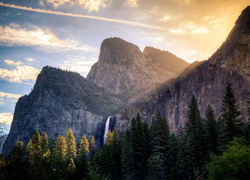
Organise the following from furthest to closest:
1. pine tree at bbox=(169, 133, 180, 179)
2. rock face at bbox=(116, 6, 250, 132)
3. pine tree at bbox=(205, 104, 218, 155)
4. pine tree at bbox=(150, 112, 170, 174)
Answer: rock face at bbox=(116, 6, 250, 132), pine tree at bbox=(150, 112, 170, 174), pine tree at bbox=(169, 133, 180, 179), pine tree at bbox=(205, 104, 218, 155)

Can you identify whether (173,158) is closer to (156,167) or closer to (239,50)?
(156,167)

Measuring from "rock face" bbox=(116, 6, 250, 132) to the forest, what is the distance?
3405cm

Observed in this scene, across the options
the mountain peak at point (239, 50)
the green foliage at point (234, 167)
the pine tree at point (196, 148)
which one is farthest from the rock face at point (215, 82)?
the green foliage at point (234, 167)

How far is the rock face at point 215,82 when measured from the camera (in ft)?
262

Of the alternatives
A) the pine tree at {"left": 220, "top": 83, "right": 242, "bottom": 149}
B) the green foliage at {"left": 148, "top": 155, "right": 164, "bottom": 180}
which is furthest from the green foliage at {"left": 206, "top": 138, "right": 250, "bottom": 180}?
the green foliage at {"left": 148, "top": 155, "right": 164, "bottom": 180}

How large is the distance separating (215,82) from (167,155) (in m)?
56.8

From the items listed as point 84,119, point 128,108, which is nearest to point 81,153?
point 128,108

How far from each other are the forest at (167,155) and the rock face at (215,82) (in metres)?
34.1

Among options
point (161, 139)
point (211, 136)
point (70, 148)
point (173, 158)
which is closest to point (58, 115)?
point (70, 148)

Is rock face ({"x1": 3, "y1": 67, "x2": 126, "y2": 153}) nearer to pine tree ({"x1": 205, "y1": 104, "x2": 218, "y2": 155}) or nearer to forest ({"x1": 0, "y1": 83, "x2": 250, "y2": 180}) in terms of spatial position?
forest ({"x1": 0, "y1": 83, "x2": 250, "y2": 180})

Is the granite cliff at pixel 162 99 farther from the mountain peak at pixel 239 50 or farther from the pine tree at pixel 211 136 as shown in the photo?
the pine tree at pixel 211 136

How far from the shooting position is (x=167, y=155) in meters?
50.0

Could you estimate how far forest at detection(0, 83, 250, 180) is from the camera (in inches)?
945

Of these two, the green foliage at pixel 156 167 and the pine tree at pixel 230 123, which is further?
the green foliage at pixel 156 167
